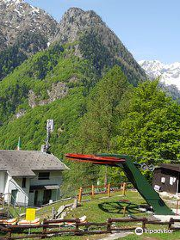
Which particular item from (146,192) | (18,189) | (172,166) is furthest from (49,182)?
(146,192)

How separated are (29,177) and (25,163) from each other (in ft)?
8.07

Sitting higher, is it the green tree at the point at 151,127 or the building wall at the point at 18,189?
the green tree at the point at 151,127

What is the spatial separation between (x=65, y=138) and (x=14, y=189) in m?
81.5

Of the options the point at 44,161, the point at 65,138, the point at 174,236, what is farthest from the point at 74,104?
the point at 174,236

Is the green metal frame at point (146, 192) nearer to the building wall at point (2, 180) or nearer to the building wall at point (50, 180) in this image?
the building wall at point (2, 180)

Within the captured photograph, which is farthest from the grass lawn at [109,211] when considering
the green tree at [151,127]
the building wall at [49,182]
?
the building wall at [49,182]

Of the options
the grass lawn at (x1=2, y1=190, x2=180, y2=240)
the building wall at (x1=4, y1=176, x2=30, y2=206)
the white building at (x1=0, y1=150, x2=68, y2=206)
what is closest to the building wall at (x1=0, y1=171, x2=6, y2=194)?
the white building at (x1=0, y1=150, x2=68, y2=206)

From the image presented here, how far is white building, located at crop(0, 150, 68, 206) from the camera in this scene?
43906 mm

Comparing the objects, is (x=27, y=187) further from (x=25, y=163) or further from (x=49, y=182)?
(x=49, y=182)

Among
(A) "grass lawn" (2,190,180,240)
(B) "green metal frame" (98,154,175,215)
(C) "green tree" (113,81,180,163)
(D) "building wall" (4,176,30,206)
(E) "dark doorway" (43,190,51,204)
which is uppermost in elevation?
(C) "green tree" (113,81,180,163)

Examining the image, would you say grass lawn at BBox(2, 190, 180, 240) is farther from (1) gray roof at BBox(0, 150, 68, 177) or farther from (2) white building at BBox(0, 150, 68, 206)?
(1) gray roof at BBox(0, 150, 68, 177)

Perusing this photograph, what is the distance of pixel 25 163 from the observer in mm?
47062

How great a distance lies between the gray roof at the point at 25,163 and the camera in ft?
145

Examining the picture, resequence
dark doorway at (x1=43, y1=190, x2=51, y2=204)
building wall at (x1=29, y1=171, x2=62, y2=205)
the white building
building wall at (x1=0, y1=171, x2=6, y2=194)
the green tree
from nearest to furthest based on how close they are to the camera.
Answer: the green tree < building wall at (x1=0, y1=171, x2=6, y2=194) < the white building < building wall at (x1=29, y1=171, x2=62, y2=205) < dark doorway at (x1=43, y1=190, x2=51, y2=204)
